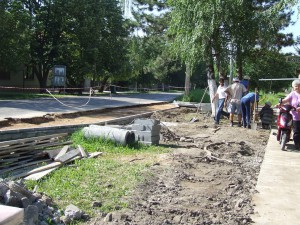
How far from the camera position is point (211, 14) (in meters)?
15.5

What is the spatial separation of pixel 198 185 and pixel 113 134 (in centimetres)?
316

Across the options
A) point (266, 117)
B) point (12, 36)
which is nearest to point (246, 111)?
point (266, 117)

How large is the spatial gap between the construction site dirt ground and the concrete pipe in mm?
1036

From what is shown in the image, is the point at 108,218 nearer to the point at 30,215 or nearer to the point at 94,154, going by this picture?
the point at 30,215

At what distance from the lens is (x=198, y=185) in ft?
20.2

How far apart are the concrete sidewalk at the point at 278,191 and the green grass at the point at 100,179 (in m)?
1.73

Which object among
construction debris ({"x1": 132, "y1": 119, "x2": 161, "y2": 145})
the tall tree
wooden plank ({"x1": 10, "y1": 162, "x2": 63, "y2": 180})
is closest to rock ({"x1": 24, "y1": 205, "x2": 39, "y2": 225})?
wooden plank ({"x1": 10, "y1": 162, "x2": 63, "y2": 180})

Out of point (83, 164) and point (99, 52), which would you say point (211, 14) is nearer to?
point (83, 164)

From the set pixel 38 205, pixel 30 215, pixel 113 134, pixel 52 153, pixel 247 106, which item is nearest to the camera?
pixel 30 215

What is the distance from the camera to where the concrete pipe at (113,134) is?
28.6ft

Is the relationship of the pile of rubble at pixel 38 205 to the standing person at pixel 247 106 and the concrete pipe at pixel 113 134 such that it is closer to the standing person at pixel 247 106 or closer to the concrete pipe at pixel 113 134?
the concrete pipe at pixel 113 134

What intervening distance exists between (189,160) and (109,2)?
3362 centimetres

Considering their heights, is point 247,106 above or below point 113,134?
above

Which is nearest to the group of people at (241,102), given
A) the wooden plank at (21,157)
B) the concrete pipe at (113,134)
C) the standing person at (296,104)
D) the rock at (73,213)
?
Result: the standing person at (296,104)
